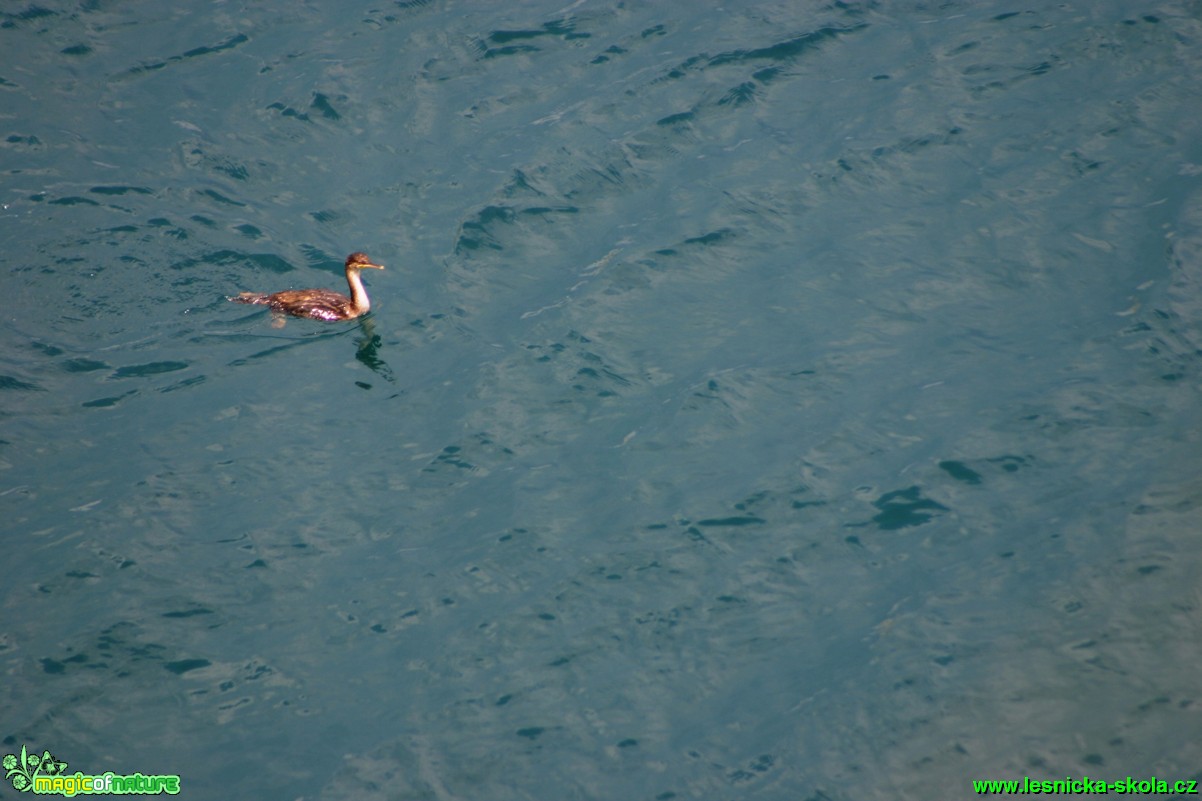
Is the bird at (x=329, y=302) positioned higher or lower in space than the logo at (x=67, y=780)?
higher

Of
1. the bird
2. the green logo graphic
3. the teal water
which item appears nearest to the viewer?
the green logo graphic

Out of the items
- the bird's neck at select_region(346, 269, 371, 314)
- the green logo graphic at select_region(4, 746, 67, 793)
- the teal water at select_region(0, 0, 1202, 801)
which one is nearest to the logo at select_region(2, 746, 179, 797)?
the green logo graphic at select_region(4, 746, 67, 793)

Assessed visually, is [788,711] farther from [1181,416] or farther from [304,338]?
[304,338]

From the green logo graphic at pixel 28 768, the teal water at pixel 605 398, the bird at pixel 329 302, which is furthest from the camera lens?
the bird at pixel 329 302

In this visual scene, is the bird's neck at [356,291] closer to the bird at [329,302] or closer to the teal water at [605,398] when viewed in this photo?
the bird at [329,302]

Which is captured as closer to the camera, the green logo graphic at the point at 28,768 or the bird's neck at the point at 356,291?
the green logo graphic at the point at 28,768

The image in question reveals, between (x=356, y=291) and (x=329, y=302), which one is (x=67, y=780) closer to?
(x=329, y=302)

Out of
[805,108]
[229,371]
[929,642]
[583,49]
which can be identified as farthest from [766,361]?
[583,49]

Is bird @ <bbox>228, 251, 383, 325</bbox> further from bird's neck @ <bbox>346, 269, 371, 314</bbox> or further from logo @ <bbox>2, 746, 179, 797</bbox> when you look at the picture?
logo @ <bbox>2, 746, 179, 797</bbox>

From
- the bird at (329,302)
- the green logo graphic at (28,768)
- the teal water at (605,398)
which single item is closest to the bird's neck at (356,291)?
the bird at (329,302)
